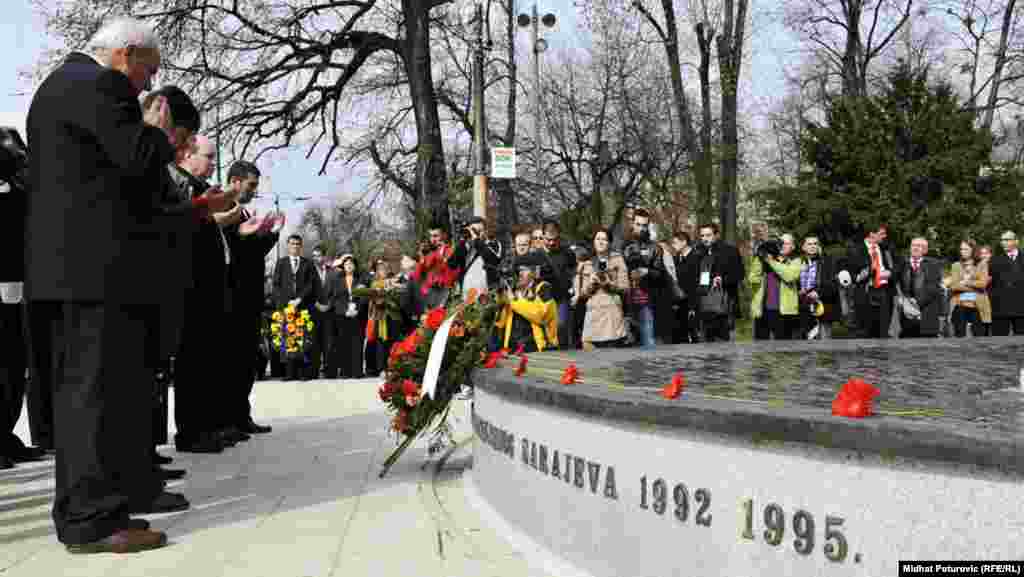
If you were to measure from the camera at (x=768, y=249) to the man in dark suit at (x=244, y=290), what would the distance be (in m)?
7.29

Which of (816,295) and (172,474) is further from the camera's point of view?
(816,295)

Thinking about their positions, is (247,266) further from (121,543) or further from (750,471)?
(750,471)

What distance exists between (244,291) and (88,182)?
4190 millimetres

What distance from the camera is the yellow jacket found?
784cm

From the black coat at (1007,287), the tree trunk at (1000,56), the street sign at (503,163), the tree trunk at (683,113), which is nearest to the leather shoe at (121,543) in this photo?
the street sign at (503,163)

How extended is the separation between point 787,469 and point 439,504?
2978mm

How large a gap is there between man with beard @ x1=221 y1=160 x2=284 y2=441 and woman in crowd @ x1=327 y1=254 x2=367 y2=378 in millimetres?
8053

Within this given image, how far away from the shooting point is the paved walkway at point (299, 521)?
467cm

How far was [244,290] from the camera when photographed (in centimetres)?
915

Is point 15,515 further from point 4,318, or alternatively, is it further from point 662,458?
point 662,458

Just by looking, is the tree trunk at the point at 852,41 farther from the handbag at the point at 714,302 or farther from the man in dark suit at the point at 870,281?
the handbag at the point at 714,302

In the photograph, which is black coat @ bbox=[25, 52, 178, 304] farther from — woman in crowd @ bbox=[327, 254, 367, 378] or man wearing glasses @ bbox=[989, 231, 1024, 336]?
man wearing glasses @ bbox=[989, 231, 1024, 336]

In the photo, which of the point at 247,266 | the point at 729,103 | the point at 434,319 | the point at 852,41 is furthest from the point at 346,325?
the point at 852,41

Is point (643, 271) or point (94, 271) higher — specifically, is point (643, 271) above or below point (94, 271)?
above
